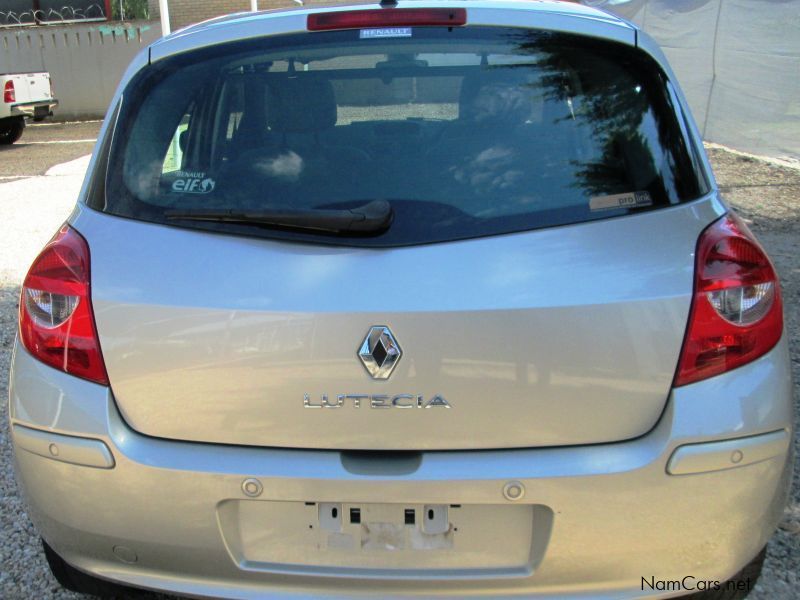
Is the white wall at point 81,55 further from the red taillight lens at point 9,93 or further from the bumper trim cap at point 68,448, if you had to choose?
the bumper trim cap at point 68,448

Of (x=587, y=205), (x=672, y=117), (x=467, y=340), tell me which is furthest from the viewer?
(x=672, y=117)

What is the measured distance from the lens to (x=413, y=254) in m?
1.95

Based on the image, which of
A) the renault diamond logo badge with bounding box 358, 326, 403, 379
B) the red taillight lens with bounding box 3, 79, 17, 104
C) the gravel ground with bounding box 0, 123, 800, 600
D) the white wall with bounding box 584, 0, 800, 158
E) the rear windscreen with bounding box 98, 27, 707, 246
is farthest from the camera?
the red taillight lens with bounding box 3, 79, 17, 104

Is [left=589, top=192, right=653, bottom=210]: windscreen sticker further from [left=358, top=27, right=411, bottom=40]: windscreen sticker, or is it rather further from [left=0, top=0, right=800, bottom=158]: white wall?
[left=0, top=0, right=800, bottom=158]: white wall

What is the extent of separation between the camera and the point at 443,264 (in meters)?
1.93

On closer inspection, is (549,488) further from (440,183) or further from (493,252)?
(440,183)

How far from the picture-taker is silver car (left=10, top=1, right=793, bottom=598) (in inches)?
75.2

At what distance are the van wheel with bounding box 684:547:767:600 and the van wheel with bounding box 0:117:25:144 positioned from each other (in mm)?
17287

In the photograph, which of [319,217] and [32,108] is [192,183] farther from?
[32,108]

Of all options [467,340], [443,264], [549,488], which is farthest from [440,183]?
[549,488]

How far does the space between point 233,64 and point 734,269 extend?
4.41 ft

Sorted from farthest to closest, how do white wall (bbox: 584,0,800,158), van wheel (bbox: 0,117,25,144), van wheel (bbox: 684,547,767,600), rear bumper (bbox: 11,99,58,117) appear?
van wheel (bbox: 0,117,25,144), rear bumper (bbox: 11,99,58,117), white wall (bbox: 584,0,800,158), van wheel (bbox: 684,547,767,600)

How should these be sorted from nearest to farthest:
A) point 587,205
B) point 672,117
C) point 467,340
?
point 467,340 → point 587,205 → point 672,117

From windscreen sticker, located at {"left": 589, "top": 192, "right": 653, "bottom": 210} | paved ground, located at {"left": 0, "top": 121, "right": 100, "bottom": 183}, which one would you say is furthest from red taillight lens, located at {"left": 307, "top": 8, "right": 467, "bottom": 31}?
paved ground, located at {"left": 0, "top": 121, "right": 100, "bottom": 183}
